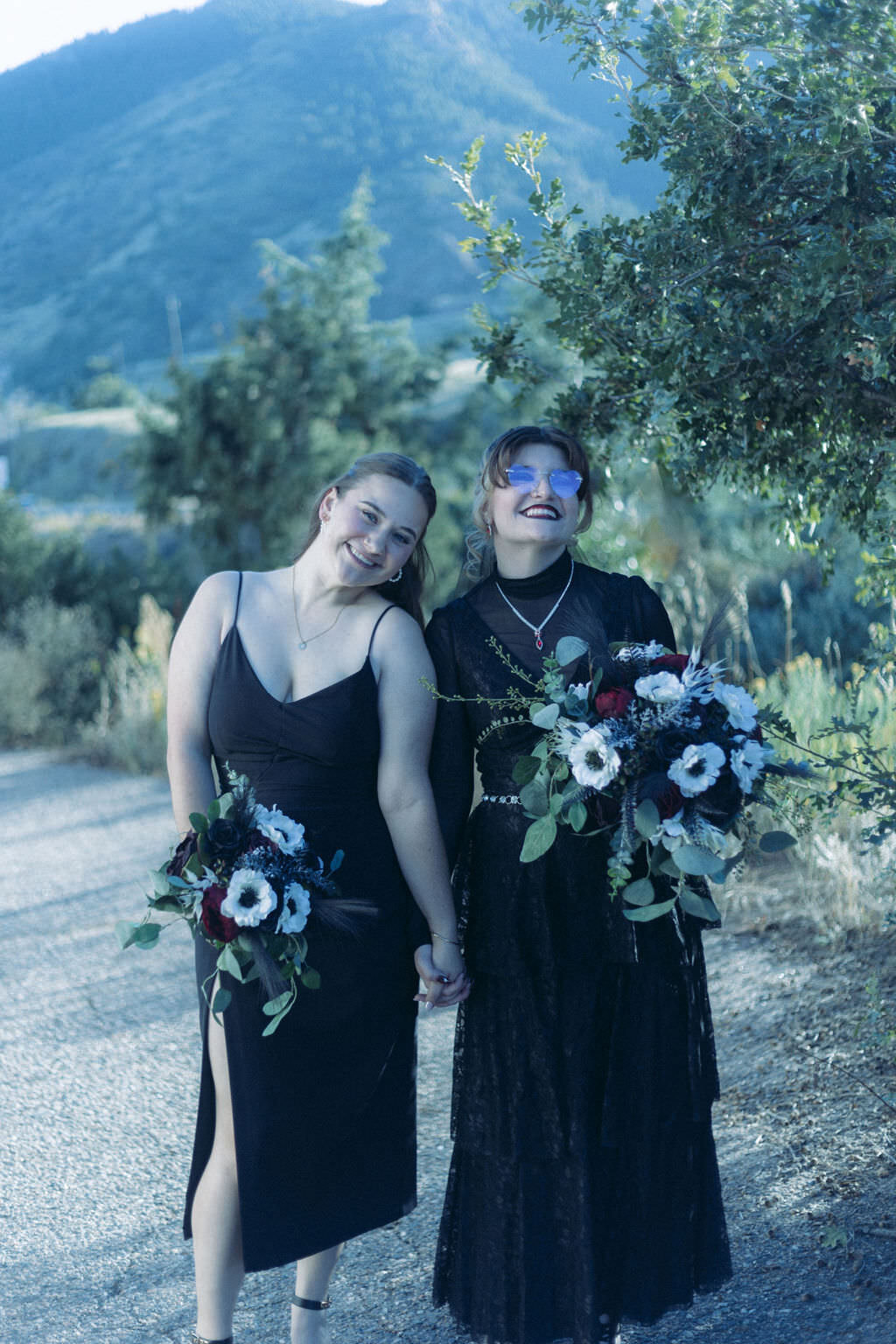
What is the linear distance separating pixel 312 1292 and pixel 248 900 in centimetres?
107

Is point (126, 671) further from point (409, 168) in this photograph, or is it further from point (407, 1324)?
point (409, 168)

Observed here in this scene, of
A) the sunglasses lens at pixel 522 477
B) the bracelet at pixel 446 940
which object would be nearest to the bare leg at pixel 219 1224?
the bracelet at pixel 446 940

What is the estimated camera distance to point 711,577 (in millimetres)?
11539

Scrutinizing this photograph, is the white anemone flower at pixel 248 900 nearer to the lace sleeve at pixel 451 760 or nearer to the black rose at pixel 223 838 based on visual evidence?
the black rose at pixel 223 838

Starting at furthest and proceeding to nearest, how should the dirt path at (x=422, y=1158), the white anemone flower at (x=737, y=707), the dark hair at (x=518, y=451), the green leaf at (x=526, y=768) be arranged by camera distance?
the dirt path at (x=422, y=1158), the dark hair at (x=518, y=451), the green leaf at (x=526, y=768), the white anemone flower at (x=737, y=707)

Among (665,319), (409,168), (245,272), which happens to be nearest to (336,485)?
(665,319)

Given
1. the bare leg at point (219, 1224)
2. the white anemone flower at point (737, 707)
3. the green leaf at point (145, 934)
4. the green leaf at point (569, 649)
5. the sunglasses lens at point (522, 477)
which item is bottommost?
the bare leg at point (219, 1224)

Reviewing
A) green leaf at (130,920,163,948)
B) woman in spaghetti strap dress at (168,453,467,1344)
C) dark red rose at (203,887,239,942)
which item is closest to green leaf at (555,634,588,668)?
woman in spaghetti strap dress at (168,453,467,1344)

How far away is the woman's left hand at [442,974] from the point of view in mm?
2674

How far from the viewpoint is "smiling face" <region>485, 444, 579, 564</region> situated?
2.71m

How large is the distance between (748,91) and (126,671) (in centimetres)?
948

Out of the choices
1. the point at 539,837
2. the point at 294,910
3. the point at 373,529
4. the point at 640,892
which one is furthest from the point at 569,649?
the point at 294,910

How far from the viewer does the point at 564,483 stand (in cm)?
269

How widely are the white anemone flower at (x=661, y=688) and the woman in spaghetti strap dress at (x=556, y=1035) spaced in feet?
0.96
